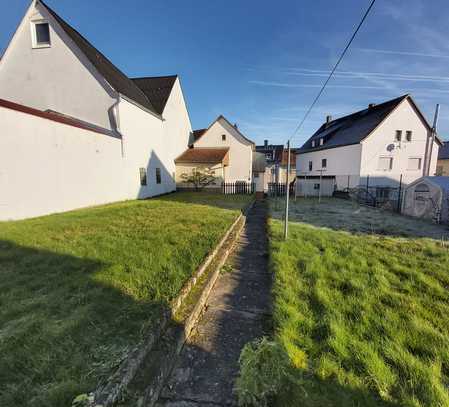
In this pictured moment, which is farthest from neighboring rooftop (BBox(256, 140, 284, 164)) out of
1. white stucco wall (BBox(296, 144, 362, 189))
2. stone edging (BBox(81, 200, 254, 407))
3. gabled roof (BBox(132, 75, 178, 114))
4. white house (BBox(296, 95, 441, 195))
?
stone edging (BBox(81, 200, 254, 407))

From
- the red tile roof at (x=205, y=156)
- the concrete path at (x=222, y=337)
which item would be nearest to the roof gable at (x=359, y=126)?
the red tile roof at (x=205, y=156)

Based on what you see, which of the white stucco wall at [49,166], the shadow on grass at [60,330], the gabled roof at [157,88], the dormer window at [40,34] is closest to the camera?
the shadow on grass at [60,330]

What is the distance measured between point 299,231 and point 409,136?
21804mm

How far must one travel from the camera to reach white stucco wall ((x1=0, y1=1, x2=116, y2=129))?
1122 centimetres

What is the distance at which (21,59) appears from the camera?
11500 mm

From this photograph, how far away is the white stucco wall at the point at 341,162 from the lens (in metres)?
19.5

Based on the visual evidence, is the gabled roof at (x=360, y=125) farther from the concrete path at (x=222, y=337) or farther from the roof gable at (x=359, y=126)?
the concrete path at (x=222, y=337)

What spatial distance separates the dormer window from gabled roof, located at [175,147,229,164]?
1106 centimetres

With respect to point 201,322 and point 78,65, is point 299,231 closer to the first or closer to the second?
point 201,322

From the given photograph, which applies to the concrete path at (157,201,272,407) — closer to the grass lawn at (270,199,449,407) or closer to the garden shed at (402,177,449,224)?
the grass lawn at (270,199,449,407)

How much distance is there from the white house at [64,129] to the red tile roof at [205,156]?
355 centimetres

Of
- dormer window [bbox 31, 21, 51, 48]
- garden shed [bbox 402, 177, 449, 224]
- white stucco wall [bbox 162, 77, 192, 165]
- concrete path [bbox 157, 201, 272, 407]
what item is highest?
dormer window [bbox 31, 21, 51, 48]

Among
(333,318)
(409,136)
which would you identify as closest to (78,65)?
(333,318)

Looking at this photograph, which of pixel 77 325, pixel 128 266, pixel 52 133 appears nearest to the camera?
pixel 77 325
